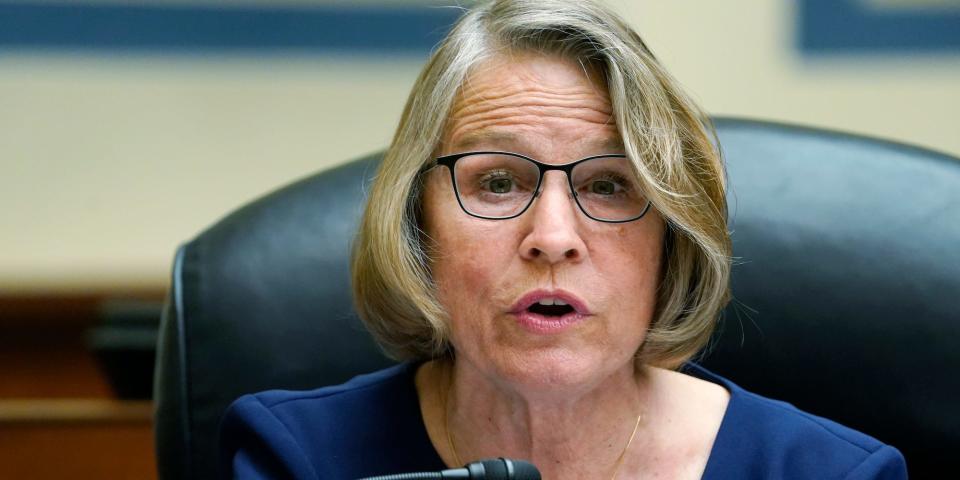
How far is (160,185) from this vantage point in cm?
307

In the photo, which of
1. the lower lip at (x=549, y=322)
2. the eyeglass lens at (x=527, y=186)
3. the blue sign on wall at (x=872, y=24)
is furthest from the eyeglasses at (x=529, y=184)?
the blue sign on wall at (x=872, y=24)

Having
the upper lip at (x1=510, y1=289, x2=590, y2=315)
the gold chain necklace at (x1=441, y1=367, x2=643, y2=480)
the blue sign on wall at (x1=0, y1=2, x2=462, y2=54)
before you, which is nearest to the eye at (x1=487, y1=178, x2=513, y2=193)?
the upper lip at (x1=510, y1=289, x2=590, y2=315)

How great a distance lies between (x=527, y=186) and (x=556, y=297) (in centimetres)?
13

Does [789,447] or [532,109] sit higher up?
[532,109]

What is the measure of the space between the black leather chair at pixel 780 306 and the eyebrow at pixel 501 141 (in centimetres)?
30

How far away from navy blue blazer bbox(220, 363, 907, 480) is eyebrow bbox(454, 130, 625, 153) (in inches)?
12.4

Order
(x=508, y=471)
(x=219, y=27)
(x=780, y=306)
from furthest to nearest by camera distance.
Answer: (x=219, y=27) < (x=780, y=306) < (x=508, y=471)

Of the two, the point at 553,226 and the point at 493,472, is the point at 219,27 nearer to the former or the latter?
the point at 553,226

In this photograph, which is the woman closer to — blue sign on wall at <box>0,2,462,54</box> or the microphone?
the microphone

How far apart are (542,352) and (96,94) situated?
2054 mm

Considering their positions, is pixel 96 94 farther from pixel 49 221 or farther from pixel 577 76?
pixel 577 76

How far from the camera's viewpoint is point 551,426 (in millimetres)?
1343

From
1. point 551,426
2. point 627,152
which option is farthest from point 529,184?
point 551,426

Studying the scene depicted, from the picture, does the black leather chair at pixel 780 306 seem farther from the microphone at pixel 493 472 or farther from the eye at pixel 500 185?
the microphone at pixel 493 472
